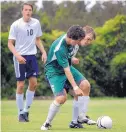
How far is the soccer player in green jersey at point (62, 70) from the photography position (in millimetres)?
8008

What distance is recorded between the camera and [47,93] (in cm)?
2677

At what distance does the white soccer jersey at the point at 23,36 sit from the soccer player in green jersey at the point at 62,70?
1.84 m

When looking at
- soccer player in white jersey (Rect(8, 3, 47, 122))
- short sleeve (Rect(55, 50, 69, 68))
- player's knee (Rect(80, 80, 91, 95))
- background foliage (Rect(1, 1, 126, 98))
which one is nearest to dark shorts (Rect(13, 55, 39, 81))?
soccer player in white jersey (Rect(8, 3, 47, 122))

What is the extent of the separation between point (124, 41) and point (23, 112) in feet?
63.9

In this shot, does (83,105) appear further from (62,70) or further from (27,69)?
(27,69)

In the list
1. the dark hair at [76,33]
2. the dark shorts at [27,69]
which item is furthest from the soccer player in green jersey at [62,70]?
the dark shorts at [27,69]

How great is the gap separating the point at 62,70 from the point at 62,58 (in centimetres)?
35

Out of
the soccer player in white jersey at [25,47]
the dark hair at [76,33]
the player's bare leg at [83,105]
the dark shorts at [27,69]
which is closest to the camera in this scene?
the dark hair at [76,33]

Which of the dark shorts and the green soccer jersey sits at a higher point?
the green soccer jersey

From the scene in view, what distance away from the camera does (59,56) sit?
26.5ft

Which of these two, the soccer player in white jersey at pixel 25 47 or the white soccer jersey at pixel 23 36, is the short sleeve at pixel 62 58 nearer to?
the soccer player in white jersey at pixel 25 47

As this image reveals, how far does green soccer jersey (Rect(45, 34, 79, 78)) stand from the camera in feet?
26.5

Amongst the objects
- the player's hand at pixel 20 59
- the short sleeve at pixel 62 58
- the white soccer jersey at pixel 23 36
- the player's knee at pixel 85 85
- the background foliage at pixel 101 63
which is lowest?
the background foliage at pixel 101 63

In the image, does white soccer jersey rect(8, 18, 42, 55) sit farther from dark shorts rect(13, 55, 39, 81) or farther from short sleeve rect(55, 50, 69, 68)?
short sleeve rect(55, 50, 69, 68)
